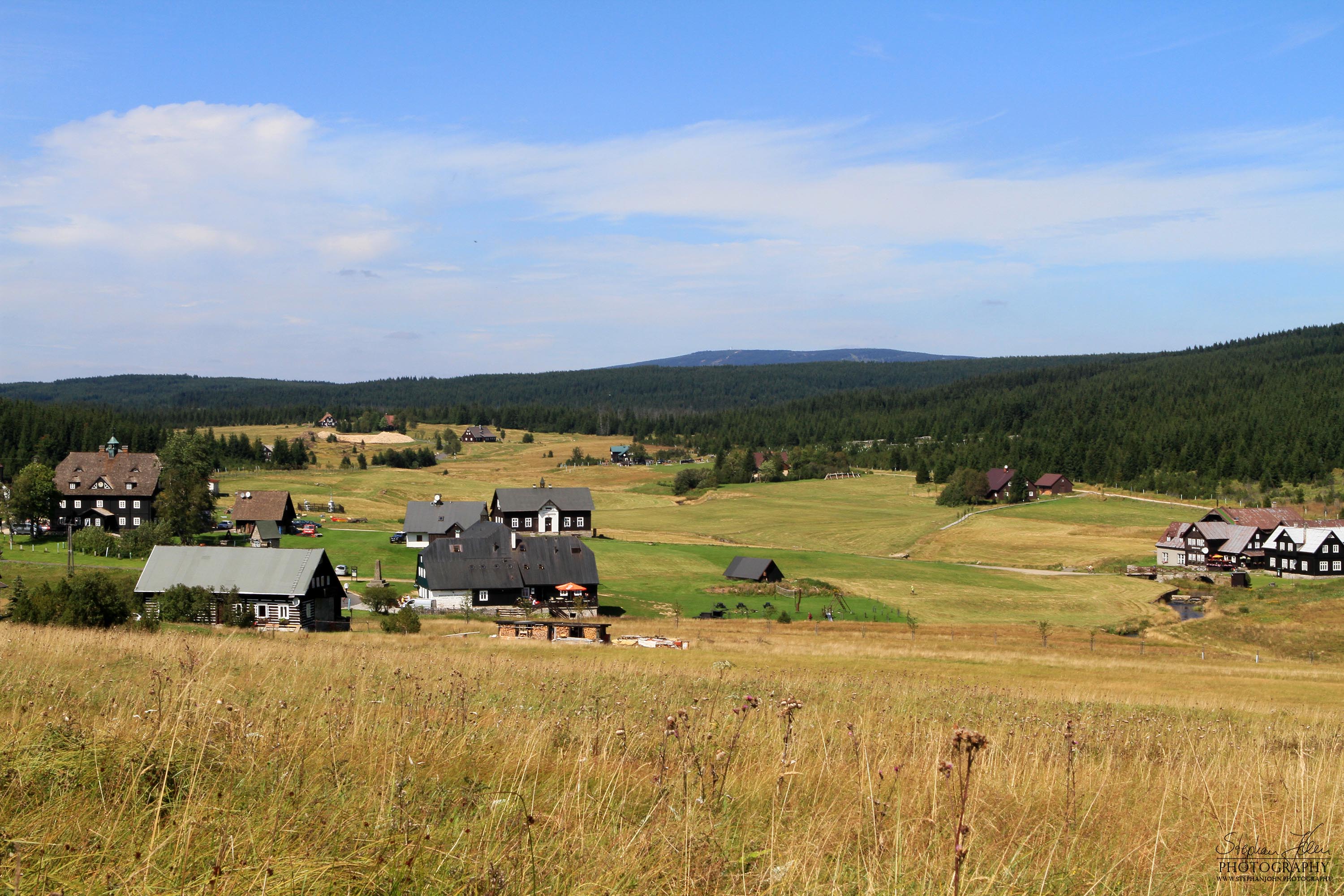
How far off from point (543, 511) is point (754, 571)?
31299mm

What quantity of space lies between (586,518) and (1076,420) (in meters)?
120

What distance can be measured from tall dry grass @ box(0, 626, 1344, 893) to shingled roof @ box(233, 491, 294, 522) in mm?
88043

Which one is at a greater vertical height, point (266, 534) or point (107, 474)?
point (107, 474)

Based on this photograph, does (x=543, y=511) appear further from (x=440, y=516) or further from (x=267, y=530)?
(x=267, y=530)

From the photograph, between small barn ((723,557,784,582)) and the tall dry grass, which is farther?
small barn ((723,557,784,582))

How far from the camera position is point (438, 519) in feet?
299

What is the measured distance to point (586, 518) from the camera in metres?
101

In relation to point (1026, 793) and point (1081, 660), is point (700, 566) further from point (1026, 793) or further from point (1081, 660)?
point (1026, 793)

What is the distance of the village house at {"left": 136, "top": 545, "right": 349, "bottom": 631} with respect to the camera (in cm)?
4838

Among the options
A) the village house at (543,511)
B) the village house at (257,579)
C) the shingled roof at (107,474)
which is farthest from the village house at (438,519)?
the village house at (257,579)

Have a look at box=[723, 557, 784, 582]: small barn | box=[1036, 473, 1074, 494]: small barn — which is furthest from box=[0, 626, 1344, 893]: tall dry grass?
box=[1036, 473, 1074, 494]: small barn

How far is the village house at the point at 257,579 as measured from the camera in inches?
1905

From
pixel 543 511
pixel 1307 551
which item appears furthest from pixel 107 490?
pixel 1307 551

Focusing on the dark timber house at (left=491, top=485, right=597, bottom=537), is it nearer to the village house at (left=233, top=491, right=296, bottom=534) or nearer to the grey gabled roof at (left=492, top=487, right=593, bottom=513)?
the grey gabled roof at (left=492, top=487, right=593, bottom=513)
